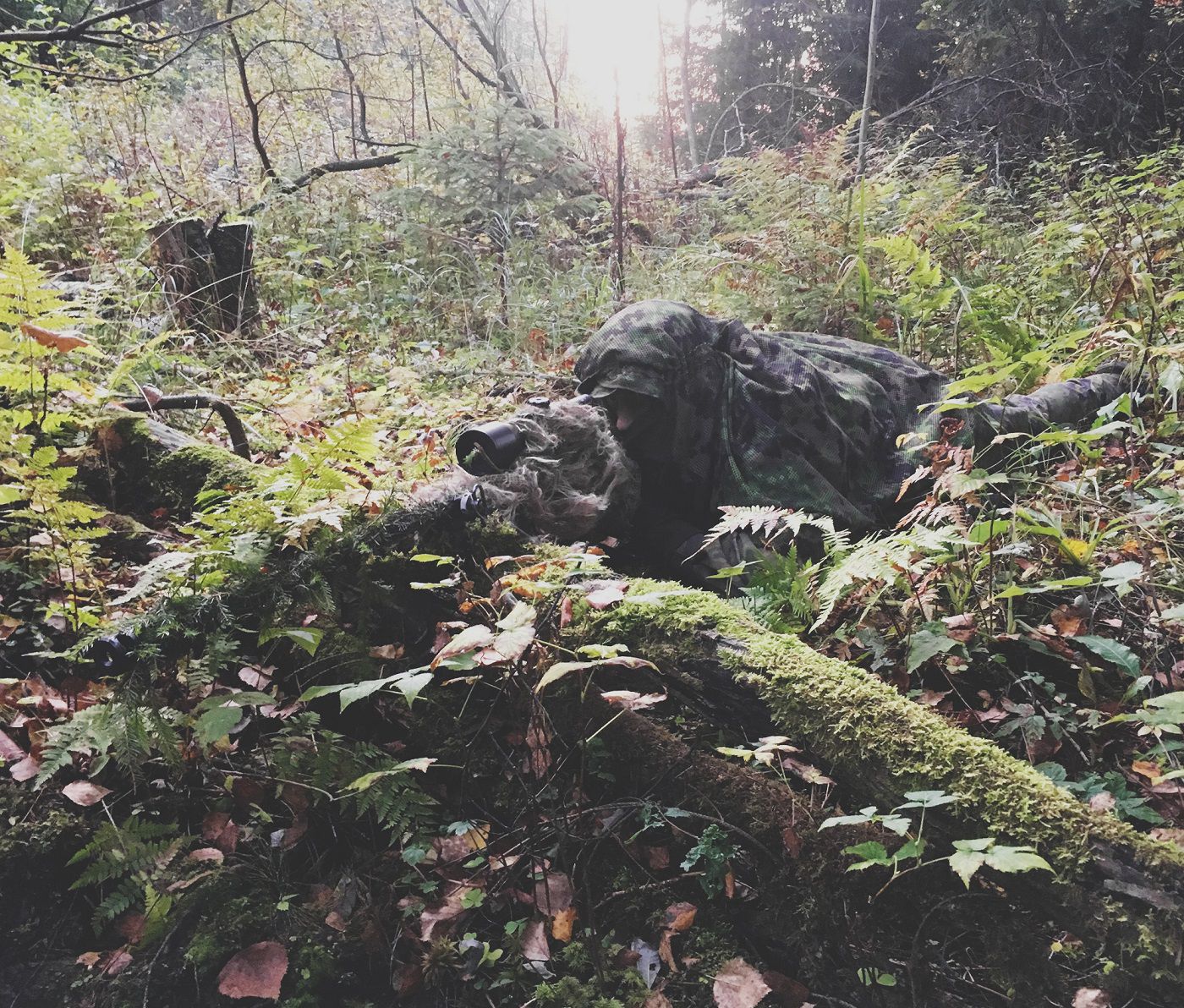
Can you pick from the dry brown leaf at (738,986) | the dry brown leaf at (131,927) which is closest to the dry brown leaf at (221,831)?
the dry brown leaf at (131,927)

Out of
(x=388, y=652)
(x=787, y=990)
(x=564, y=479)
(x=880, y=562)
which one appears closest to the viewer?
(x=787, y=990)

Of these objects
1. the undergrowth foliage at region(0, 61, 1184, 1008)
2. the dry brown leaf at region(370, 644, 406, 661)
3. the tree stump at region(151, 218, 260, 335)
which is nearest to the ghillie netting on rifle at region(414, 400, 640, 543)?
the undergrowth foliage at region(0, 61, 1184, 1008)

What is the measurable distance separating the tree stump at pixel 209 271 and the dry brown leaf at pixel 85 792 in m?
3.98

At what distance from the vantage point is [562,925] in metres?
1.69

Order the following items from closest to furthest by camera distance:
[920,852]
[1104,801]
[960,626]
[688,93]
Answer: [920,852] → [1104,801] → [960,626] → [688,93]

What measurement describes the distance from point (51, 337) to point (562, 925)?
2125mm

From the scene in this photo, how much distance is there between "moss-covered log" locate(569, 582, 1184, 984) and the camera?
1.27m

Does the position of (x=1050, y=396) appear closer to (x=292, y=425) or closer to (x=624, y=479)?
(x=624, y=479)

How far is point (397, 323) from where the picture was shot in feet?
19.9

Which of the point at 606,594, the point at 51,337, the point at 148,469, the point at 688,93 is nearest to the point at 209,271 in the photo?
the point at 148,469

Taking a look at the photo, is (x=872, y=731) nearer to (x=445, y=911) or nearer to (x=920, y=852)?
(x=920, y=852)

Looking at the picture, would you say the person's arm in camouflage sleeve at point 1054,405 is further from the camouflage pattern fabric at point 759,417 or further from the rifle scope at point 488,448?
the rifle scope at point 488,448

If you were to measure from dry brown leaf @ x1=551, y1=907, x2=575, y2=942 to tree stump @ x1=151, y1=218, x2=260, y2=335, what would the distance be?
15.3 feet

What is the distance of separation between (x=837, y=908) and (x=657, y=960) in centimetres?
42
